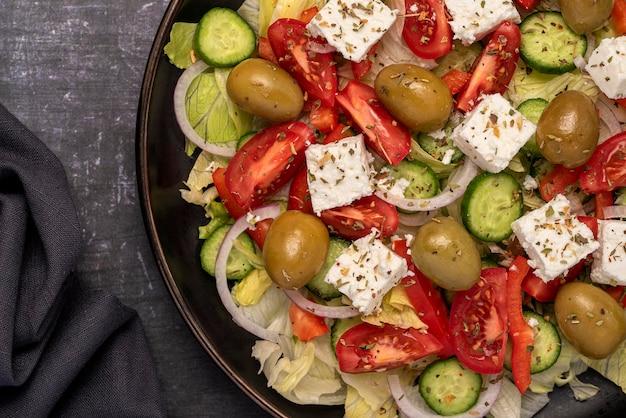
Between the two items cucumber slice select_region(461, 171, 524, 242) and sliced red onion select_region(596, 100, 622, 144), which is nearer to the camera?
cucumber slice select_region(461, 171, 524, 242)

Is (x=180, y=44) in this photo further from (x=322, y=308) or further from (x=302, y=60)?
(x=322, y=308)

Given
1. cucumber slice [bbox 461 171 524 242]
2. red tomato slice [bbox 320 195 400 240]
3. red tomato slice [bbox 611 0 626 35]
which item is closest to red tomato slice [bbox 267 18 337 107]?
red tomato slice [bbox 320 195 400 240]

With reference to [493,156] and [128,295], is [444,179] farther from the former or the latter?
[128,295]

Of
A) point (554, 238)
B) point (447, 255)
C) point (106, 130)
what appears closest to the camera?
point (447, 255)

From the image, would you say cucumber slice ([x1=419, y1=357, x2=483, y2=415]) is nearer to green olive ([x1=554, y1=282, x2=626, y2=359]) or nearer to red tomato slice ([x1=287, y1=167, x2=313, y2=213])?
green olive ([x1=554, y1=282, x2=626, y2=359])

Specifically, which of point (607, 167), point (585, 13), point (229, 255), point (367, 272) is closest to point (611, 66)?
point (585, 13)

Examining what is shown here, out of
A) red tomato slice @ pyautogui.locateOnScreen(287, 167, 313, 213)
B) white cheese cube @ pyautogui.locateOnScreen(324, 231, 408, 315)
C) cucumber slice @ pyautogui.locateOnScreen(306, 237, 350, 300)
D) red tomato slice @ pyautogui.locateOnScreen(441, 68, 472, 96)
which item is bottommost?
cucumber slice @ pyautogui.locateOnScreen(306, 237, 350, 300)

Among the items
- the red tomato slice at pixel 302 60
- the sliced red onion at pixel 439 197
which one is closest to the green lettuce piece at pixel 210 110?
the red tomato slice at pixel 302 60
